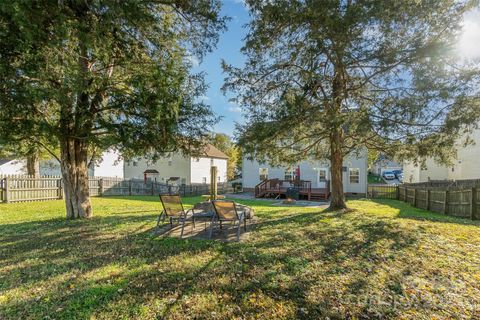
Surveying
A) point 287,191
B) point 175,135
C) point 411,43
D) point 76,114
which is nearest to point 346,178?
point 287,191

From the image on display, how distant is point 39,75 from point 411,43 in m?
8.82

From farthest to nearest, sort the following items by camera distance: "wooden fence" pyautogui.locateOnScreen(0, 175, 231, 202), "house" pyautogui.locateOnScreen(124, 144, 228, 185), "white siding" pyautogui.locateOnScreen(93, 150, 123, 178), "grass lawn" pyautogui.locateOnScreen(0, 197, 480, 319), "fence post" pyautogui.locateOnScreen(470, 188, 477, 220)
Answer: "white siding" pyautogui.locateOnScreen(93, 150, 123, 178) < "house" pyautogui.locateOnScreen(124, 144, 228, 185) < "wooden fence" pyautogui.locateOnScreen(0, 175, 231, 202) < "fence post" pyautogui.locateOnScreen(470, 188, 477, 220) < "grass lawn" pyautogui.locateOnScreen(0, 197, 480, 319)

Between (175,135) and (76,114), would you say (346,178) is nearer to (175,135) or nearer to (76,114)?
(175,135)

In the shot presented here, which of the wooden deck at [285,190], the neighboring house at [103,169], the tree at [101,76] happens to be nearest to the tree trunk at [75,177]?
the tree at [101,76]

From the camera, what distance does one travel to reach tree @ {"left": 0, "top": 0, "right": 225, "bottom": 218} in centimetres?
504

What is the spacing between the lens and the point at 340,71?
8.89 metres

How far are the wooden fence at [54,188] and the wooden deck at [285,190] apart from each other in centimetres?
708

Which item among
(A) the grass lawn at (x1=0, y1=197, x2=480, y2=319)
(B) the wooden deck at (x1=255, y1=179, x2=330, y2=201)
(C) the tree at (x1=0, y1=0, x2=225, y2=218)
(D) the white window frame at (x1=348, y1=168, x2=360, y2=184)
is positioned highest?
(C) the tree at (x1=0, y1=0, x2=225, y2=218)

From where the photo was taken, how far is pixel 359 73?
32.7 ft

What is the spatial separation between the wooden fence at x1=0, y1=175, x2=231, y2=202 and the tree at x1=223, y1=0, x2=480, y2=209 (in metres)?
13.5

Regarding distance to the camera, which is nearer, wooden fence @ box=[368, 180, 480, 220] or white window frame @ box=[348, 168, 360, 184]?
wooden fence @ box=[368, 180, 480, 220]

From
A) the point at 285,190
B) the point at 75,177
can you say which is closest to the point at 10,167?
the point at 75,177

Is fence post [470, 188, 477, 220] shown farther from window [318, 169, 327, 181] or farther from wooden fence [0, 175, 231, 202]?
wooden fence [0, 175, 231, 202]

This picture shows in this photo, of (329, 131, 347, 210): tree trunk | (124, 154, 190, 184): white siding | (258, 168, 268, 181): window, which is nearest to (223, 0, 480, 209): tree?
(329, 131, 347, 210): tree trunk
